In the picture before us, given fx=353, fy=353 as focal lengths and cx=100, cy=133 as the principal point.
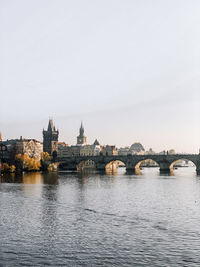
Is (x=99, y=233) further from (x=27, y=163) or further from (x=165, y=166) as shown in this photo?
(x=165, y=166)

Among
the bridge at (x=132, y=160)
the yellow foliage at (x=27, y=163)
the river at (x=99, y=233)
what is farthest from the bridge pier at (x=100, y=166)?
the river at (x=99, y=233)

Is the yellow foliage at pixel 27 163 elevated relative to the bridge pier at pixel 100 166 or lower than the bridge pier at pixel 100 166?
elevated

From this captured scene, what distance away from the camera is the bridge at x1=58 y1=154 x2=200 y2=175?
427 ft

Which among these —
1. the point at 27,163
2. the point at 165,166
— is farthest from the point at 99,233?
the point at 165,166

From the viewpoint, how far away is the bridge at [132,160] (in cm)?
13012

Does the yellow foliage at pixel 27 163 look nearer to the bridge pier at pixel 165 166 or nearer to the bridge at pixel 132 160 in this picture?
the bridge at pixel 132 160

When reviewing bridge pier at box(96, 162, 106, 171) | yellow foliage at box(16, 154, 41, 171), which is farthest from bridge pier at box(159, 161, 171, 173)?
yellow foliage at box(16, 154, 41, 171)

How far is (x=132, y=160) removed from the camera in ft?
488

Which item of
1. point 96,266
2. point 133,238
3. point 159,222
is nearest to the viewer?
point 96,266

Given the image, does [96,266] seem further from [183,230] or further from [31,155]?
[31,155]

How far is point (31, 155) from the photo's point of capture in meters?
180

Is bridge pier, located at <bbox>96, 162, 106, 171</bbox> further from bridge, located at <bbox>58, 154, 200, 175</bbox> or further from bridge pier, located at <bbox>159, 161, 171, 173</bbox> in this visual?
bridge pier, located at <bbox>159, 161, 171, 173</bbox>

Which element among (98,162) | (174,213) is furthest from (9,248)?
(98,162)

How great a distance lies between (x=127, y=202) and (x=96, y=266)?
2480cm
